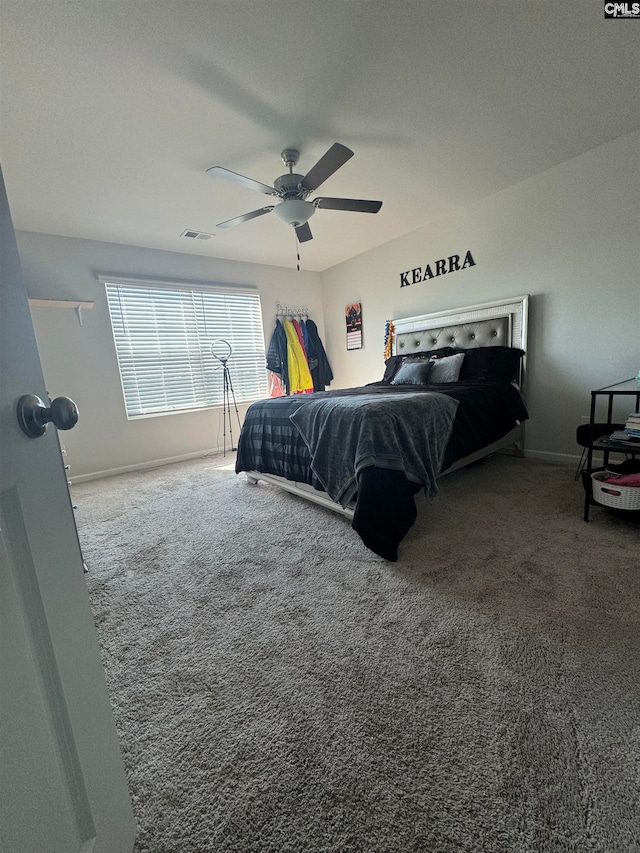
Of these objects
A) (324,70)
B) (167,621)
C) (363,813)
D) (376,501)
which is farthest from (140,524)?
(324,70)

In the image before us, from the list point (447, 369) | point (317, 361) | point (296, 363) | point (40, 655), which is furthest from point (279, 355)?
point (40, 655)

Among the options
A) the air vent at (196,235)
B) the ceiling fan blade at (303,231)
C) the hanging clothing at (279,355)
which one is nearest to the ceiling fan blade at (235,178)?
the ceiling fan blade at (303,231)

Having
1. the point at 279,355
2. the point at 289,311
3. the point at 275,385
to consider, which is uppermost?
the point at 289,311

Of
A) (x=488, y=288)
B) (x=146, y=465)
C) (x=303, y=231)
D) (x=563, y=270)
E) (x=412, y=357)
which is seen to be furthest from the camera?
(x=146, y=465)

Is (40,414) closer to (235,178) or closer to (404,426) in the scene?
(404,426)

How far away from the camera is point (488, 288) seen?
131 inches

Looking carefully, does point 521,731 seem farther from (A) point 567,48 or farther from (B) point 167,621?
(A) point 567,48

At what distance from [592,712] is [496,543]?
884mm

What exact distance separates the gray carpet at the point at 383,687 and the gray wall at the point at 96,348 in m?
2.01

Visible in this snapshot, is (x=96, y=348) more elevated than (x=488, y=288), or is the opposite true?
(x=488, y=288)

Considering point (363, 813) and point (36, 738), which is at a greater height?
point (36, 738)

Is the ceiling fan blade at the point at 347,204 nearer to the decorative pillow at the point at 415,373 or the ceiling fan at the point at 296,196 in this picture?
the ceiling fan at the point at 296,196

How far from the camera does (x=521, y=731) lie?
3.00 ft

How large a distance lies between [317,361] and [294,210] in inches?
109
